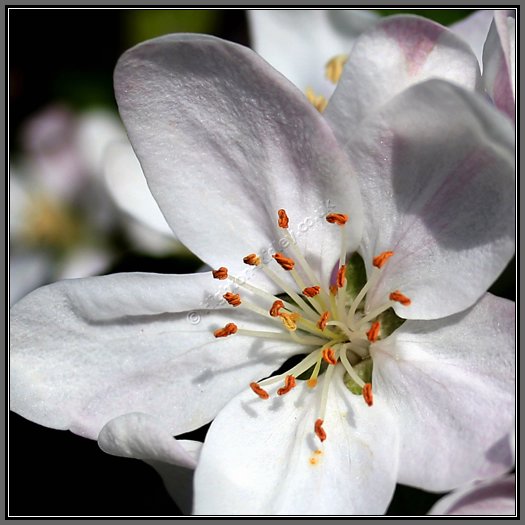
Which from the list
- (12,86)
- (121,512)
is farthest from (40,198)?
(121,512)

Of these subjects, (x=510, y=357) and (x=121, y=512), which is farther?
(x=121, y=512)

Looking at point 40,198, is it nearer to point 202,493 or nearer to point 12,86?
point 12,86

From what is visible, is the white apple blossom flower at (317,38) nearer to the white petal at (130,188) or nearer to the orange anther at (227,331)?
the white petal at (130,188)

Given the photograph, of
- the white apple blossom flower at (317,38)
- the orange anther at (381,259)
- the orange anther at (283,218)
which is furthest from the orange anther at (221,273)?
the white apple blossom flower at (317,38)

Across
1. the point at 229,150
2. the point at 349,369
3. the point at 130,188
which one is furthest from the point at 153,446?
the point at 130,188

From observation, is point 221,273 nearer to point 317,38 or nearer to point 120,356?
point 120,356

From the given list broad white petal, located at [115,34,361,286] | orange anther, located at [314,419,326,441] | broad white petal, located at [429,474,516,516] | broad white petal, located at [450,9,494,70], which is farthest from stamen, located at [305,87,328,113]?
broad white petal, located at [429,474,516,516]
